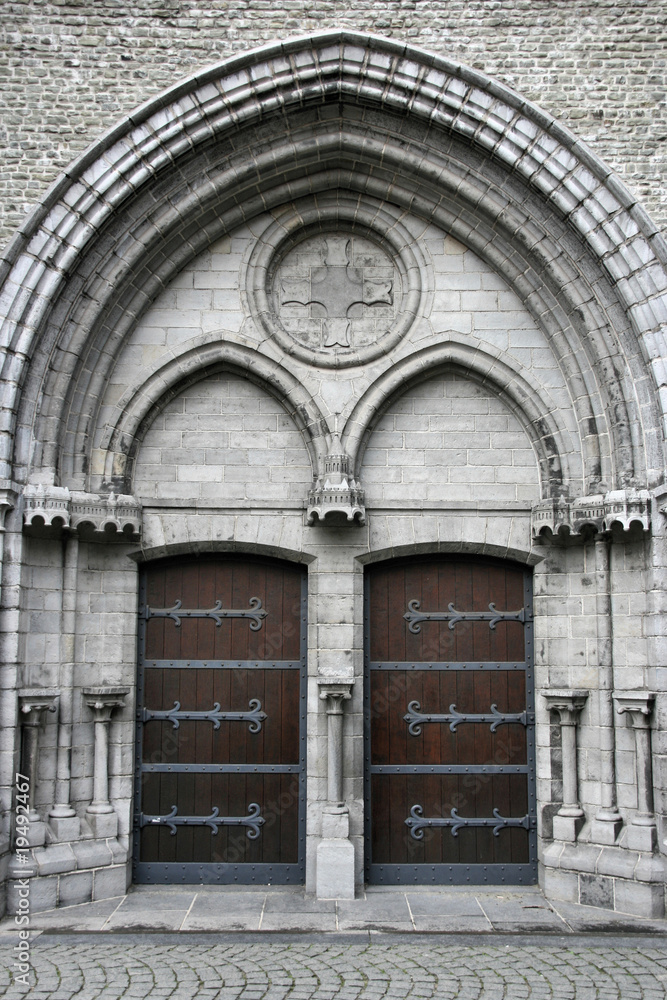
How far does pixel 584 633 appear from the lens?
6457mm

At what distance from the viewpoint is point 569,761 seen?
6.33m

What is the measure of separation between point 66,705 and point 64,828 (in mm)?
843

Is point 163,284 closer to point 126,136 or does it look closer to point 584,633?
point 126,136

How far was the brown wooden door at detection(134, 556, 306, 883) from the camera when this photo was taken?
257 inches

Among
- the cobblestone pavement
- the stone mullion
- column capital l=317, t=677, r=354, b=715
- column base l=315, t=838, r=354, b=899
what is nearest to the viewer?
the cobblestone pavement

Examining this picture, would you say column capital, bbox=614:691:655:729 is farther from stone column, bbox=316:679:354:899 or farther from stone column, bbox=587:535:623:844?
stone column, bbox=316:679:354:899

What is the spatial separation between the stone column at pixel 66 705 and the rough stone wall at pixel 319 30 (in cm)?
278

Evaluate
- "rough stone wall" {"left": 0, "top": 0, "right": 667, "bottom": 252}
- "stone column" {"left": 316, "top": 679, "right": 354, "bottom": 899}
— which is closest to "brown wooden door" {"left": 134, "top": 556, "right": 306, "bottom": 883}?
"stone column" {"left": 316, "top": 679, "right": 354, "bottom": 899}

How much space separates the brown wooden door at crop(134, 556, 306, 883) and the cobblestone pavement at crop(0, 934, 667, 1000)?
107cm

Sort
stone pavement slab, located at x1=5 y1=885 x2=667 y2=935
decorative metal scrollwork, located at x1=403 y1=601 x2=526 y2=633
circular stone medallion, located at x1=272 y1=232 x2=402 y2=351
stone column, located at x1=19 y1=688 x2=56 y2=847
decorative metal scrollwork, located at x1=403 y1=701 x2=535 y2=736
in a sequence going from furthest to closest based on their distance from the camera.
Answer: circular stone medallion, located at x1=272 y1=232 x2=402 y2=351, decorative metal scrollwork, located at x1=403 y1=601 x2=526 y2=633, decorative metal scrollwork, located at x1=403 y1=701 x2=535 y2=736, stone column, located at x1=19 y1=688 x2=56 y2=847, stone pavement slab, located at x1=5 y1=885 x2=667 y2=935

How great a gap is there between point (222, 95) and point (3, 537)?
11.5 ft

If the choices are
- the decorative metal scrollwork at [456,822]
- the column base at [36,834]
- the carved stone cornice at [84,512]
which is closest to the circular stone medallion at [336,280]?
the carved stone cornice at [84,512]

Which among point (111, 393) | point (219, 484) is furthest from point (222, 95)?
point (219, 484)

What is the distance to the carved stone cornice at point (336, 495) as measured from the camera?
6.36 m
